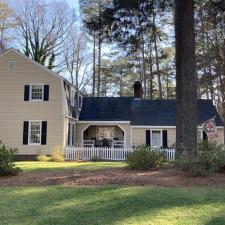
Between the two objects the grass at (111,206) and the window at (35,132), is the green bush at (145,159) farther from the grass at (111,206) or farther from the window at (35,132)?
the window at (35,132)

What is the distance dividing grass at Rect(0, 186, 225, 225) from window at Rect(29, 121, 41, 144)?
1578 cm

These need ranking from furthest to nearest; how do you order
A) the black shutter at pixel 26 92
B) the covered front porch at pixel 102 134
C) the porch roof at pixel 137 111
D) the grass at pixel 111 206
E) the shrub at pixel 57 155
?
the covered front porch at pixel 102 134, the porch roof at pixel 137 111, the black shutter at pixel 26 92, the shrub at pixel 57 155, the grass at pixel 111 206

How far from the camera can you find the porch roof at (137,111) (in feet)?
88.5

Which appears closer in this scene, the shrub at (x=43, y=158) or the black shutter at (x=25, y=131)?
the shrub at (x=43, y=158)

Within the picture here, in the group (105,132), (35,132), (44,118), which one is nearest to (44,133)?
(35,132)

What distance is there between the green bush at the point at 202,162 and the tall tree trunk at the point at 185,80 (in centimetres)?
95

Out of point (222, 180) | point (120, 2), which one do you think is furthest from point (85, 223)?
point (120, 2)

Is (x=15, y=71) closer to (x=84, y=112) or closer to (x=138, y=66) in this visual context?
(x=84, y=112)

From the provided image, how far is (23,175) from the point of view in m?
10.8

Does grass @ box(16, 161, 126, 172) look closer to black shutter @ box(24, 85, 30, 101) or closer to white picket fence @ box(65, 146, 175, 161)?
white picket fence @ box(65, 146, 175, 161)

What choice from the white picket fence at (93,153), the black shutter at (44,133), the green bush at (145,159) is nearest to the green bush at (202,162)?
the green bush at (145,159)

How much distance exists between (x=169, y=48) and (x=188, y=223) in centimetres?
3076

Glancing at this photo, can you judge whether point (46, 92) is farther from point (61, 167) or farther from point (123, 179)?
point (123, 179)

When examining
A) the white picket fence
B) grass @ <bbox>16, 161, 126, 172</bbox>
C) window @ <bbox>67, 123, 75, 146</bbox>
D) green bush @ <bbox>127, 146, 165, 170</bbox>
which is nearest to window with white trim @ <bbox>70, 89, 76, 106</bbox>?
window @ <bbox>67, 123, 75, 146</bbox>
